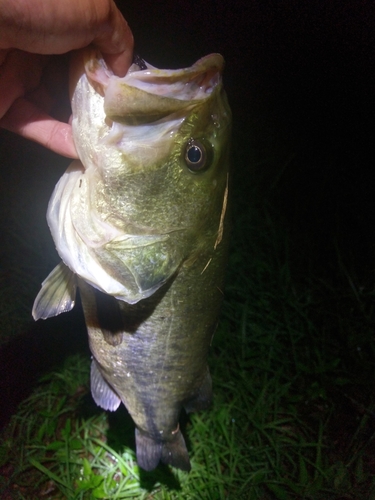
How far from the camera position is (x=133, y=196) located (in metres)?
1.34

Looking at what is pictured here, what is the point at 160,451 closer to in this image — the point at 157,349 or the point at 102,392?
the point at 102,392

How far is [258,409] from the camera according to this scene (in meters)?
2.80

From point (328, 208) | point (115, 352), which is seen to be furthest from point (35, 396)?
point (328, 208)

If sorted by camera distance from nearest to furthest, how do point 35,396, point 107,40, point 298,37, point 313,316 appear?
point 107,40 < point 298,37 < point 35,396 < point 313,316

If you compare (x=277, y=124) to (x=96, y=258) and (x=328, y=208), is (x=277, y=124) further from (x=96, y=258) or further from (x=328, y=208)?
(x=96, y=258)

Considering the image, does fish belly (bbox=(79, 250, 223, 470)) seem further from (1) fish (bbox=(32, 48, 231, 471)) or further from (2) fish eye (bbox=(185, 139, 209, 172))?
(2) fish eye (bbox=(185, 139, 209, 172))

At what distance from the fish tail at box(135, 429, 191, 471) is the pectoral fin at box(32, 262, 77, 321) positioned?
2.65ft

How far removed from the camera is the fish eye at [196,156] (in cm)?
130

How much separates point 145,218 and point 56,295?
49 cm

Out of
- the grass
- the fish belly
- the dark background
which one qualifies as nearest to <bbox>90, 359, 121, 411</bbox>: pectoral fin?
the fish belly

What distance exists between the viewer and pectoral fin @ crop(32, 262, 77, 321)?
154 cm

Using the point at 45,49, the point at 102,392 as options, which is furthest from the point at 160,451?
the point at 45,49

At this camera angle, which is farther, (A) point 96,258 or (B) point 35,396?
(B) point 35,396

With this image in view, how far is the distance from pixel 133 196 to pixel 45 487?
81.2 inches
